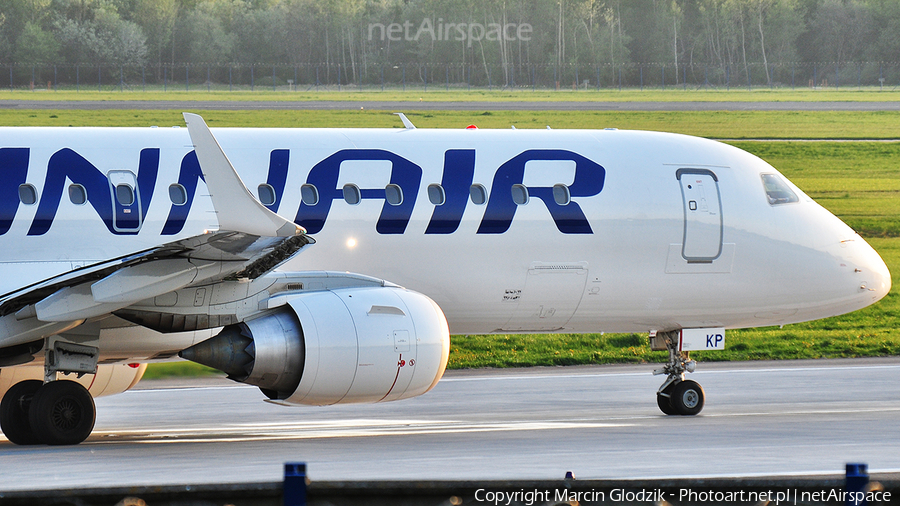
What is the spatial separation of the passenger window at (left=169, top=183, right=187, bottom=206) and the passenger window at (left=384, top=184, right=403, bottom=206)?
243 centimetres


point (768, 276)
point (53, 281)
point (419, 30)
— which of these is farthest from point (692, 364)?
point (419, 30)

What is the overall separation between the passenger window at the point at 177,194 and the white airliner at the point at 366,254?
23mm

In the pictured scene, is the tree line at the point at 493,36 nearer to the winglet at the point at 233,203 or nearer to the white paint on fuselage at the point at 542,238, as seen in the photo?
the white paint on fuselage at the point at 542,238

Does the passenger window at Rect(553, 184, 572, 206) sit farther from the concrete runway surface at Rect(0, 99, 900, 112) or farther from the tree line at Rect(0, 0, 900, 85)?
the tree line at Rect(0, 0, 900, 85)

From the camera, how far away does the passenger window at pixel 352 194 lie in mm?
14875

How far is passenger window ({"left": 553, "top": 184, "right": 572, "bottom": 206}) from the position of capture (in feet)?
51.3

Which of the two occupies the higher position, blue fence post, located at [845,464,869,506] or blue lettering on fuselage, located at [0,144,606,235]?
blue lettering on fuselage, located at [0,144,606,235]

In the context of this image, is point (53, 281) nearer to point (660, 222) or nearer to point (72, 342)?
point (72, 342)

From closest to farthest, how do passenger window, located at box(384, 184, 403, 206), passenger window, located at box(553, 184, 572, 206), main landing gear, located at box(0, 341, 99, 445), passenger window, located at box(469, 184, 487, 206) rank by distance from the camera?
main landing gear, located at box(0, 341, 99, 445)
passenger window, located at box(384, 184, 403, 206)
passenger window, located at box(469, 184, 487, 206)
passenger window, located at box(553, 184, 572, 206)

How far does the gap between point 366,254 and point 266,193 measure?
1.41 m

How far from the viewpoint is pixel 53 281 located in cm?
1277

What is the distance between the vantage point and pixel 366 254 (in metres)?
14.8

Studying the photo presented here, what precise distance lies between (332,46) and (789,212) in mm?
40474

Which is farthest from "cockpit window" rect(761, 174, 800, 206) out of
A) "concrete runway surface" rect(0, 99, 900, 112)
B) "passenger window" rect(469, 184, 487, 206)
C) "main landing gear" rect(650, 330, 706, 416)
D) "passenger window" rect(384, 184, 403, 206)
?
"concrete runway surface" rect(0, 99, 900, 112)
